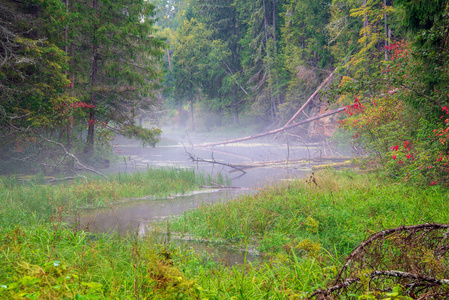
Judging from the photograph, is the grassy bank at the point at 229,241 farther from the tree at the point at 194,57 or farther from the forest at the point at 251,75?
the tree at the point at 194,57

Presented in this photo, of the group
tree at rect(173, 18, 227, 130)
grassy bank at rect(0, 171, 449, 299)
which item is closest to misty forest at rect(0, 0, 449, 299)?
grassy bank at rect(0, 171, 449, 299)

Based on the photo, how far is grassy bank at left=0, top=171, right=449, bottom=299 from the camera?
106 inches

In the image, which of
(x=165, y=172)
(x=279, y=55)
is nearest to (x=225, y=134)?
(x=279, y=55)

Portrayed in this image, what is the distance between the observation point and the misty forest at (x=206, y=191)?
2531 millimetres

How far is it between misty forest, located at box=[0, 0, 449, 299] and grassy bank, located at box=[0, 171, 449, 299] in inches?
1.4

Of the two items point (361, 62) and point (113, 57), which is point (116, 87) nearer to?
point (113, 57)

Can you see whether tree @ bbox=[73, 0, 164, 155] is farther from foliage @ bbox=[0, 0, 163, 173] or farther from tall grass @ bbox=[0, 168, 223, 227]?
tall grass @ bbox=[0, 168, 223, 227]

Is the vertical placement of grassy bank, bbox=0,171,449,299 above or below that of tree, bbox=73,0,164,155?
below

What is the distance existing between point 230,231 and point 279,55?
26834 millimetres

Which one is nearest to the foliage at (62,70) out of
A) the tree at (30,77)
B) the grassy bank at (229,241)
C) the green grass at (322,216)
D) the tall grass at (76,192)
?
the tree at (30,77)

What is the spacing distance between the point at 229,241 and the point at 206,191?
5.67 meters

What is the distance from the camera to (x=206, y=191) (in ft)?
39.5

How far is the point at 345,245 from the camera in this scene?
5.35 metres

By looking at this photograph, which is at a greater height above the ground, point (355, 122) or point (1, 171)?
point (355, 122)
